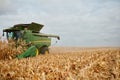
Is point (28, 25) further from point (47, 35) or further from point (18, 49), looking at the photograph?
point (18, 49)

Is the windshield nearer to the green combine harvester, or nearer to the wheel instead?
the green combine harvester

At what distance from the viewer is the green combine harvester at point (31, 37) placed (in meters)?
12.7

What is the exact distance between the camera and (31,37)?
13.7 meters

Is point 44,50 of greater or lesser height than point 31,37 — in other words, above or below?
Answer: below

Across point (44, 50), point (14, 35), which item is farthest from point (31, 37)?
point (44, 50)

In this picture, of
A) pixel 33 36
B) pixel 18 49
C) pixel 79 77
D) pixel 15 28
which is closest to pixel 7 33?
pixel 15 28

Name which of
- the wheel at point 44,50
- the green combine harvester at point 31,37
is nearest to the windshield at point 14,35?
the green combine harvester at point 31,37

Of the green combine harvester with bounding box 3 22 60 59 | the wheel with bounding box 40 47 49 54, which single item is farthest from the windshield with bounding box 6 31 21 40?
the wheel with bounding box 40 47 49 54

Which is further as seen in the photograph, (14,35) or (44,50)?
(44,50)

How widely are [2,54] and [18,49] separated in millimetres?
889

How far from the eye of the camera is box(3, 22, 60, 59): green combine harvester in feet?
41.6

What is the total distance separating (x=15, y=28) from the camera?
13852mm

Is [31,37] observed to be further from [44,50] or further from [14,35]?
[44,50]

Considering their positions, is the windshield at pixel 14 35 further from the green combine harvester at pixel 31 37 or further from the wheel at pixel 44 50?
the wheel at pixel 44 50
